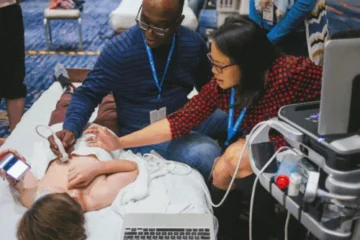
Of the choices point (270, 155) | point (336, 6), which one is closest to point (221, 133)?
point (270, 155)

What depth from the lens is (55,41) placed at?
4.58 metres

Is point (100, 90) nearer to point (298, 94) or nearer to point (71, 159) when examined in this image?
point (71, 159)

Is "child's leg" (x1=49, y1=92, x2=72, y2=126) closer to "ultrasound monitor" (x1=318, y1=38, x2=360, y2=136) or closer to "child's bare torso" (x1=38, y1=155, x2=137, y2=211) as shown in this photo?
"child's bare torso" (x1=38, y1=155, x2=137, y2=211)

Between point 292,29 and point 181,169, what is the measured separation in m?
1.05

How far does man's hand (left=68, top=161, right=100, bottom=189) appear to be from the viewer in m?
1.66

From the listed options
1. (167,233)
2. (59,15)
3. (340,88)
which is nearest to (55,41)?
(59,15)

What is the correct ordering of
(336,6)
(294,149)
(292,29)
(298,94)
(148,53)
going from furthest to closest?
1. (336,6)
2. (292,29)
3. (148,53)
4. (298,94)
5. (294,149)

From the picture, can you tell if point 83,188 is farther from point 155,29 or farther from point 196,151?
point 155,29

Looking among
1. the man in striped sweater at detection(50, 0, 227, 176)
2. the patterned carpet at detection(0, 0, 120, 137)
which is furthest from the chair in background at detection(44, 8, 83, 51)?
the man in striped sweater at detection(50, 0, 227, 176)

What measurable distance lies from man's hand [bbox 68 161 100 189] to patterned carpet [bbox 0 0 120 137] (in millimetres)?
1331

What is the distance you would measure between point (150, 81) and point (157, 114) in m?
0.15

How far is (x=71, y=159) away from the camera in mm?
1778

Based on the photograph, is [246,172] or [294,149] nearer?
[294,149]

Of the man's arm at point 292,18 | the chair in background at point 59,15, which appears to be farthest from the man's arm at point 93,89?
the chair in background at point 59,15
